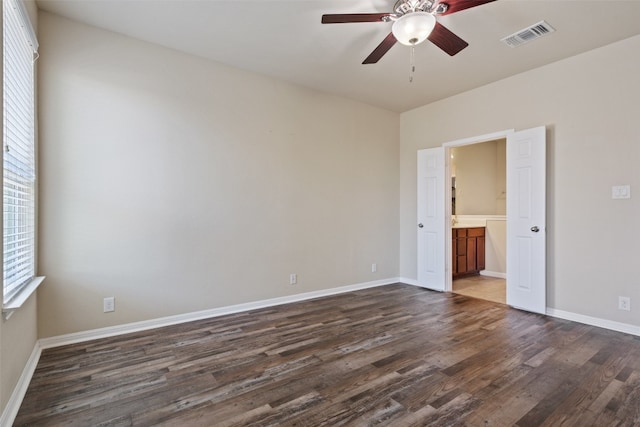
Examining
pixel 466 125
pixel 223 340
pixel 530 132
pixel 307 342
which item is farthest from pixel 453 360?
pixel 466 125

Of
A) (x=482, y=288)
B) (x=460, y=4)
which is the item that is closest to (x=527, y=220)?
(x=482, y=288)

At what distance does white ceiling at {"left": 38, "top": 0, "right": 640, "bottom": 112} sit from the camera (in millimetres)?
2551

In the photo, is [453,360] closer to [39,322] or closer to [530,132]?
[530,132]

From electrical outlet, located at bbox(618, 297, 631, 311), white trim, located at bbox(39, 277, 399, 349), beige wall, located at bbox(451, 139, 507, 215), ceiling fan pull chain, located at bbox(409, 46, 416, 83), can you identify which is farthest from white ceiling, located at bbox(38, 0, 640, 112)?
white trim, located at bbox(39, 277, 399, 349)

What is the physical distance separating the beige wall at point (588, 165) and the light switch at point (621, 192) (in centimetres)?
4

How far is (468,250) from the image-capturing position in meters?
5.48

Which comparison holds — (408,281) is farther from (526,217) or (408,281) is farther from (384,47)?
(384,47)

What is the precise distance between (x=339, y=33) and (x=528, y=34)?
5.67 ft

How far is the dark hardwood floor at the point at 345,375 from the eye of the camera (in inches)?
70.3

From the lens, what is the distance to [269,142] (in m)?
3.83

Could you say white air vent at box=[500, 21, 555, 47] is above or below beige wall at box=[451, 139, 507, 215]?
above

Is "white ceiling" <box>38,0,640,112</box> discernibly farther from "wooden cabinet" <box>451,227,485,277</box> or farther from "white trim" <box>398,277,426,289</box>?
"white trim" <box>398,277,426,289</box>

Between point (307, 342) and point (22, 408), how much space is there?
1.87 m

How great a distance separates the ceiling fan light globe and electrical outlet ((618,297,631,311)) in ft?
10.2
